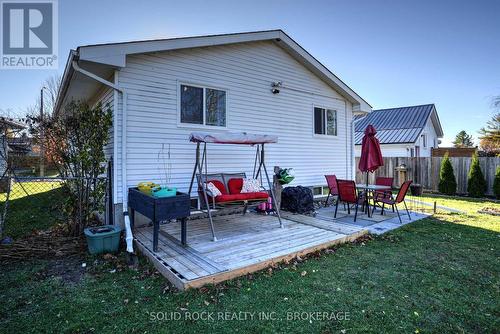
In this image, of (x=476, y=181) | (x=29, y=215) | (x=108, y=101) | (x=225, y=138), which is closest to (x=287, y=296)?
(x=225, y=138)

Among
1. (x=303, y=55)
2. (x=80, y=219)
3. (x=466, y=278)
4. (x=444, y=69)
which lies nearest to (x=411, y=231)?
(x=466, y=278)

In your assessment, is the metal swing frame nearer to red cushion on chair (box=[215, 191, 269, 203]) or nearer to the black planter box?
red cushion on chair (box=[215, 191, 269, 203])

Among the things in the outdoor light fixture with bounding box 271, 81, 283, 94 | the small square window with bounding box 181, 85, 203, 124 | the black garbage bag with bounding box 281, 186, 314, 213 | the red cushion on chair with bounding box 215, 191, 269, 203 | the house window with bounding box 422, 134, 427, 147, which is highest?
the outdoor light fixture with bounding box 271, 81, 283, 94

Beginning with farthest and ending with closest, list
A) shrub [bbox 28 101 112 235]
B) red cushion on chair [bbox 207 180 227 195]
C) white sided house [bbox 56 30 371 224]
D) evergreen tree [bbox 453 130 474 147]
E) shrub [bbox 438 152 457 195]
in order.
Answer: evergreen tree [bbox 453 130 474 147] → shrub [bbox 438 152 457 195] → red cushion on chair [bbox 207 180 227 195] → white sided house [bbox 56 30 371 224] → shrub [bbox 28 101 112 235]

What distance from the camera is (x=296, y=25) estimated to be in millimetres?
10156

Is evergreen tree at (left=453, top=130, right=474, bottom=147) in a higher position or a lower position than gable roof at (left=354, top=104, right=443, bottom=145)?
higher

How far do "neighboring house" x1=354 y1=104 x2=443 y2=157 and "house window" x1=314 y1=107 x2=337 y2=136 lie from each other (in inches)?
357

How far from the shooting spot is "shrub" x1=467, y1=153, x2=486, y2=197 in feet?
38.8

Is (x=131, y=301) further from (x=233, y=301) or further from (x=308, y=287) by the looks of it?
(x=308, y=287)

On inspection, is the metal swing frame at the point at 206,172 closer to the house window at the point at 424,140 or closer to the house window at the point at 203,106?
the house window at the point at 203,106

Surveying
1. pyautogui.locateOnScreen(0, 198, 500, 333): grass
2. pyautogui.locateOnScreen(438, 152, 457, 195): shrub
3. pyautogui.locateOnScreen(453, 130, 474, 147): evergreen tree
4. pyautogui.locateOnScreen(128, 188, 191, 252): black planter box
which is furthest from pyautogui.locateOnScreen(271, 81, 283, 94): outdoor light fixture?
pyautogui.locateOnScreen(453, 130, 474, 147): evergreen tree

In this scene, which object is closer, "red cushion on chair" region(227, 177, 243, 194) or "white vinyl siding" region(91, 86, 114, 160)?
"white vinyl siding" region(91, 86, 114, 160)

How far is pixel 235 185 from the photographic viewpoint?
21.5 ft

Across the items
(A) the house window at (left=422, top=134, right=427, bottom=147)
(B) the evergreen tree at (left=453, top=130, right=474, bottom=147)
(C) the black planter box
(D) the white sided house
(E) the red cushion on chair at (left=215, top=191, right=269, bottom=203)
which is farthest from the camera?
(B) the evergreen tree at (left=453, top=130, right=474, bottom=147)
